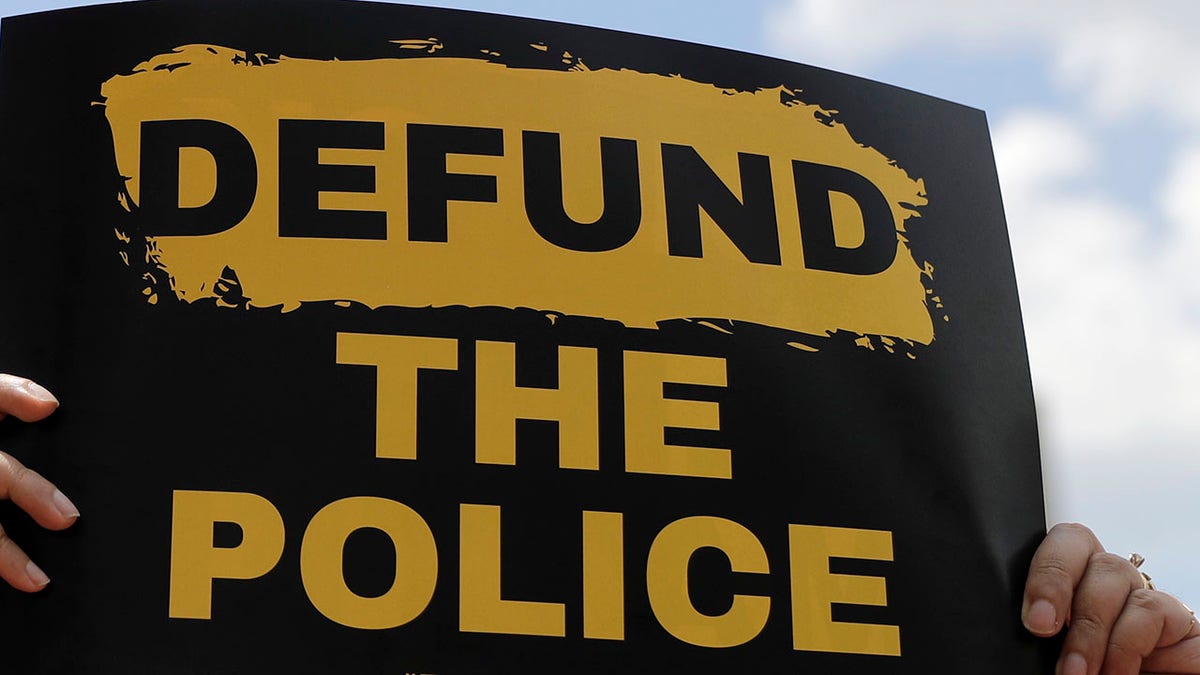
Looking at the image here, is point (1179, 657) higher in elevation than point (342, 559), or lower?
lower

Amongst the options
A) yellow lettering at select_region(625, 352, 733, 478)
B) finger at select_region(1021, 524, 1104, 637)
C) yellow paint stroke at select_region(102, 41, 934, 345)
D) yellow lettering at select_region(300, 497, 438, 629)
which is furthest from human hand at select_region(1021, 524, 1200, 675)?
yellow lettering at select_region(300, 497, 438, 629)

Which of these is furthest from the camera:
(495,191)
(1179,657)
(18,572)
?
(1179,657)

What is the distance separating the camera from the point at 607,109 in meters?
2.59

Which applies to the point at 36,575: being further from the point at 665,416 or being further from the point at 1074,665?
the point at 1074,665

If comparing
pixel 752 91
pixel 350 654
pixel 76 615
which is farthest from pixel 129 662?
pixel 752 91

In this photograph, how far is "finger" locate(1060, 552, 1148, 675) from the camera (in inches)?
98.7

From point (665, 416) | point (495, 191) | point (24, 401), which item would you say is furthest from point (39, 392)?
point (665, 416)

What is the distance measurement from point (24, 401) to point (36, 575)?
0.25 metres

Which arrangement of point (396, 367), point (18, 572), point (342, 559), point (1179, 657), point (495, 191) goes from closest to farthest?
point (18, 572), point (342, 559), point (396, 367), point (495, 191), point (1179, 657)

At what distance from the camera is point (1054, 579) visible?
254cm

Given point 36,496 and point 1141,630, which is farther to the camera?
point 1141,630

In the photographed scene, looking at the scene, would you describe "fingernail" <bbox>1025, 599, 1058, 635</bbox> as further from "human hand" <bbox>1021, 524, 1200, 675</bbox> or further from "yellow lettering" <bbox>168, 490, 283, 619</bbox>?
"yellow lettering" <bbox>168, 490, 283, 619</bbox>

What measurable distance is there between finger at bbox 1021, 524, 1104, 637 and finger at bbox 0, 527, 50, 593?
1.51m

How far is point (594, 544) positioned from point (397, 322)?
1.47 ft
